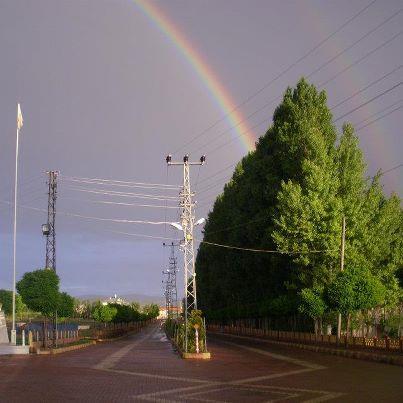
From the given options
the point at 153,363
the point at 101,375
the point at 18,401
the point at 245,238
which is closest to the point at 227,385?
the point at 101,375

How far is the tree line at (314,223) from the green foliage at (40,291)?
50.2 feet

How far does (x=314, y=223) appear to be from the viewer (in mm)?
45188

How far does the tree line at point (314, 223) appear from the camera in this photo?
43500 millimetres

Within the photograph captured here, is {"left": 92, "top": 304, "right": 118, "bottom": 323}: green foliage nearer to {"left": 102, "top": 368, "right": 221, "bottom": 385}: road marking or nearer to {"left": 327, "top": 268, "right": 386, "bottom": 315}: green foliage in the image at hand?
{"left": 327, "top": 268, "right": 386, "bottom": 315}: green foliage

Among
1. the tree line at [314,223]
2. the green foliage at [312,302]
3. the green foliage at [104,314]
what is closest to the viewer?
the green foliage at [312,302]

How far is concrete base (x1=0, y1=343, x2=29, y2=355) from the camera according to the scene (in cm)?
3369

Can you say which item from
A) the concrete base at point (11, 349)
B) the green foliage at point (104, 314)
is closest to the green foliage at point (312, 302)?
the concrete base at point (11, 349)

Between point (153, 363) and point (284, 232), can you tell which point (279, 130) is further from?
point (153, 363)

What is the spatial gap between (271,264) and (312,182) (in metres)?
9.24

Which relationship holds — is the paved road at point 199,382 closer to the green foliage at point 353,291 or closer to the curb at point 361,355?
the curb at point 361,355

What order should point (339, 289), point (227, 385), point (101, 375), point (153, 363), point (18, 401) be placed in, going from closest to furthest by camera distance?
point (18, 401) < point (227, 385) < point (101, 375) < point (153, 363) < point (339, 289)

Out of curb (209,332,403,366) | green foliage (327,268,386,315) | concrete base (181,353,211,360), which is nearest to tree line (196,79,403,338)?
green foliage (327,268,386,315)

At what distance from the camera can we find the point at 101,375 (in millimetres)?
20797

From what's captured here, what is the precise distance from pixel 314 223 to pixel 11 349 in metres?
21.3
